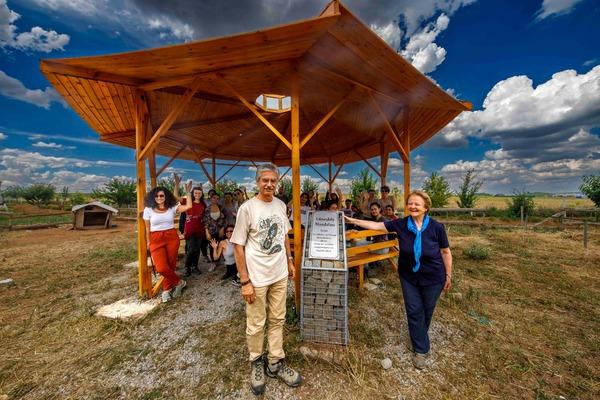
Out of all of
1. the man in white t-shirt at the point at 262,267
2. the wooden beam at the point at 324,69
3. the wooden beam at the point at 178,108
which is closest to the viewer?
the man in white t-shirt at the point at 262,267

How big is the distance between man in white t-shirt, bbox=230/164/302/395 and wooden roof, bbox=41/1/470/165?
76.8 inches

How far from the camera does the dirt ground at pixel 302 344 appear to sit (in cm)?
260

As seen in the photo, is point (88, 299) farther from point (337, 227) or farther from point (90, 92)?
point (337, 227)

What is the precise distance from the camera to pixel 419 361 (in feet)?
9.52

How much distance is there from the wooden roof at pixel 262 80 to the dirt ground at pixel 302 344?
3995 mm

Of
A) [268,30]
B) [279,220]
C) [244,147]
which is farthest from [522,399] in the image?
[244,147]

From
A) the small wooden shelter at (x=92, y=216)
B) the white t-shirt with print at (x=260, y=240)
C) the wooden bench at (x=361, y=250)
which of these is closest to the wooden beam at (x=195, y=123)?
the wooden bench at (x=361, y=250)

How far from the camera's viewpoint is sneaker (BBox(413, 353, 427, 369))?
2.88m

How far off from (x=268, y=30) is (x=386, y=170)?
7.01m

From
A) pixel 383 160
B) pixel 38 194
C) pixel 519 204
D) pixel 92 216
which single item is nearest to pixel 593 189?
pixel 519 204

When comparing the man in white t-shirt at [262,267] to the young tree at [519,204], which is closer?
the man in white t-shirt at [262,267]

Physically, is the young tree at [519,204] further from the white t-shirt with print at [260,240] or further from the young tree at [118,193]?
the young tree at [118,193]

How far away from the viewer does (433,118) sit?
6.27m

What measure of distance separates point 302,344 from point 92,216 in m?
19.8
